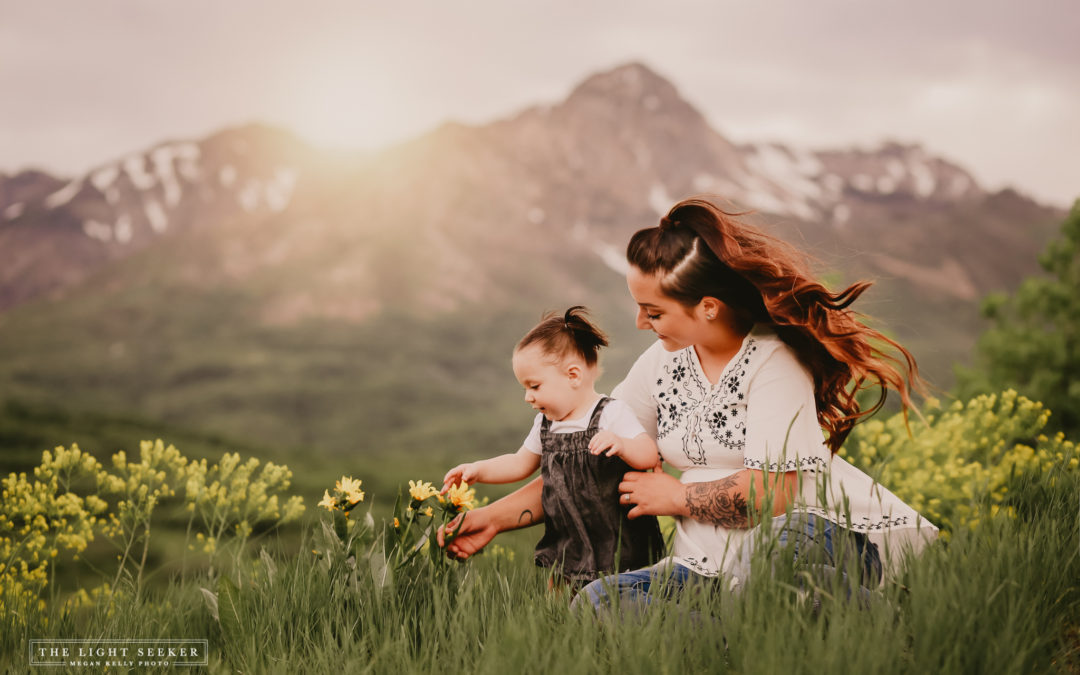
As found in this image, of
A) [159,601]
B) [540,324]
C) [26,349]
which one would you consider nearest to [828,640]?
[540,324]

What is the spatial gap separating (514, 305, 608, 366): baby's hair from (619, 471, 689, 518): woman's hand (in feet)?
1.73

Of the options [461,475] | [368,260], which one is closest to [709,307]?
[461,475]

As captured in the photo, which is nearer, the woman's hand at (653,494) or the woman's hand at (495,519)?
the woman's hand at (653,494)

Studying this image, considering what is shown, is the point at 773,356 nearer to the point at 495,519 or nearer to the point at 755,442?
the point at 755,442

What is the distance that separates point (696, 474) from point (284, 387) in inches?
1595

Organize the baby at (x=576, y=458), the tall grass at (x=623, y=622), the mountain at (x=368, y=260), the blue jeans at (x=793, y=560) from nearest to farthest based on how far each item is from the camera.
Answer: the tall grass at (x=623, y=622), the blue jeans at (x=793, y=560), the baby at (x=576, y=458), the mountain at (x=368, y=260)

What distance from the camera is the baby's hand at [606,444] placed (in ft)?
8.65

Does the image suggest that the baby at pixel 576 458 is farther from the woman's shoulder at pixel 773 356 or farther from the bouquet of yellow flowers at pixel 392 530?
the woman's shoulder at pixel 773 356

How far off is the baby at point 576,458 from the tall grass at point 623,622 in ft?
0.87

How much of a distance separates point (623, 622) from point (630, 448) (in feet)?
2.48

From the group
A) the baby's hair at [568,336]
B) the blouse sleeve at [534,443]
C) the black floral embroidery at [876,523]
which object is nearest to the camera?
the black floral embroidery at [876,523]

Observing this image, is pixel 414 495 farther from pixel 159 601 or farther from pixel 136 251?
pixel 136 251

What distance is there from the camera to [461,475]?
2834mm

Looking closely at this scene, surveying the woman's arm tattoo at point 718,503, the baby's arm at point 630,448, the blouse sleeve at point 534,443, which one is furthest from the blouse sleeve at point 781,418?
the blouse sleeve at point 534,443
